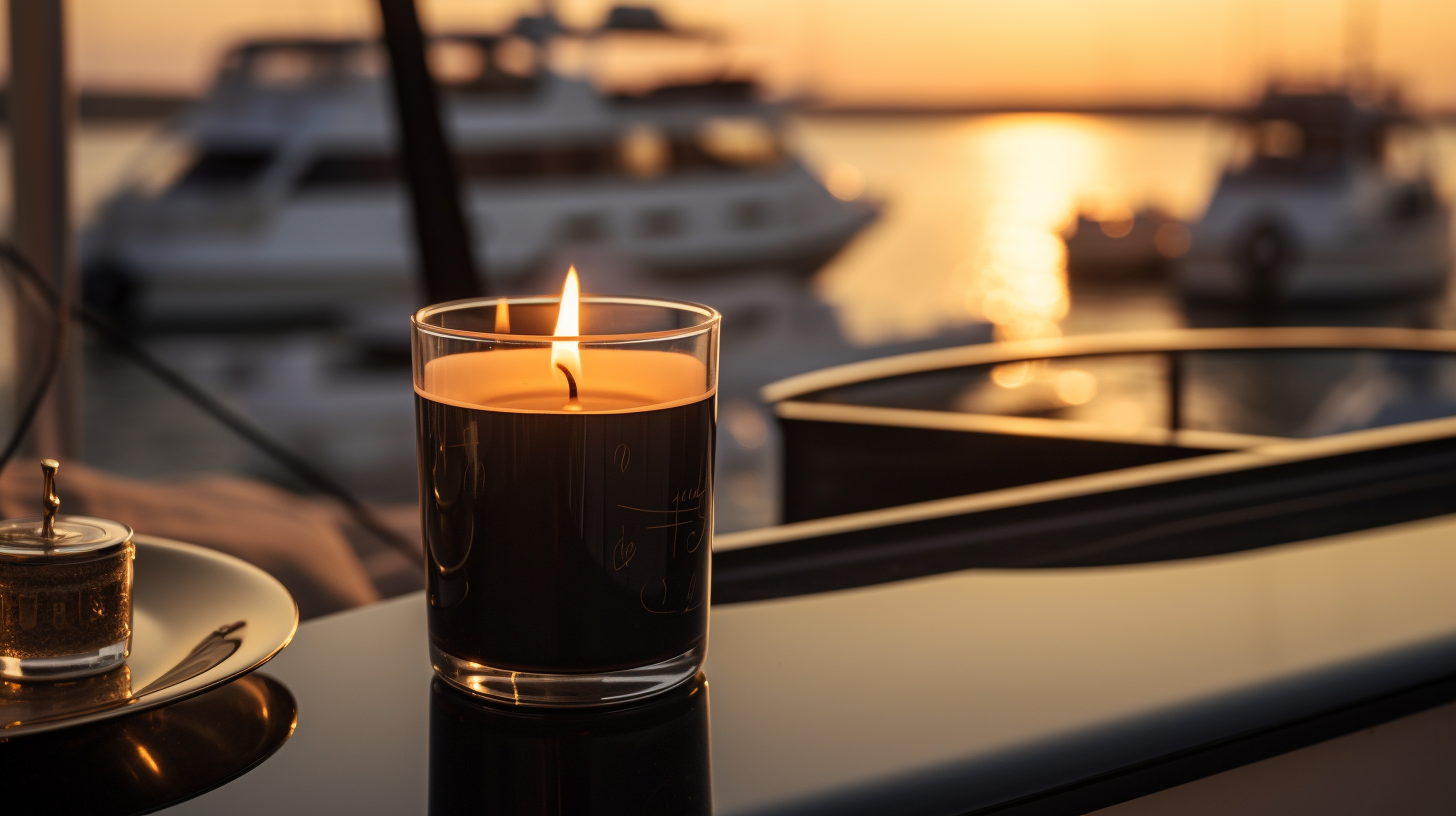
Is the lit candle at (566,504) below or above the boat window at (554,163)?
below

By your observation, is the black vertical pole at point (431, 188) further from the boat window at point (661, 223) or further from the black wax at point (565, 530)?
the boat window at point (661, 223)

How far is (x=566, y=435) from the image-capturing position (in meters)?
0.24

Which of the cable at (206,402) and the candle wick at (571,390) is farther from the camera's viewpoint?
the cable at (206,402)

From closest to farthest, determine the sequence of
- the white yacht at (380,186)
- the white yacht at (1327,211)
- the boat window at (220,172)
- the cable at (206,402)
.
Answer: the cable at (206,402) → the white yacht at (380,186) → the boat window at (220,172) → the white yacht at (1327,211)

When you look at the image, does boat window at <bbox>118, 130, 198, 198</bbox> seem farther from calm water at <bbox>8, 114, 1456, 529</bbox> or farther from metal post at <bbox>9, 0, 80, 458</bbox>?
metal post at <bbox>9, 0, 80, 458</bbox>

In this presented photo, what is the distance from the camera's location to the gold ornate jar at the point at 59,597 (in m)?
0.26

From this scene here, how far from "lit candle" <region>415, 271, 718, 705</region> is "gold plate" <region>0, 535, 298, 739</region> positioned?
0.15 ft

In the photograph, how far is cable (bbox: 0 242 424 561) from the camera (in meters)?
0.67

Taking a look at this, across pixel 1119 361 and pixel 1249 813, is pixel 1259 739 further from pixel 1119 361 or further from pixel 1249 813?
pixel 1119 361

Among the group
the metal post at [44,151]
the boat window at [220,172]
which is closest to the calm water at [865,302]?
the metal post at [44,151]

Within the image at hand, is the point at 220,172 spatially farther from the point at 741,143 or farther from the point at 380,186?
the point at 741,143

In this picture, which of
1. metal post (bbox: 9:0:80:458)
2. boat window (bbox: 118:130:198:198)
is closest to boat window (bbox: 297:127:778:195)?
boat window (bbox: 118:130:198:198)

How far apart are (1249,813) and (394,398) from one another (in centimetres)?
812

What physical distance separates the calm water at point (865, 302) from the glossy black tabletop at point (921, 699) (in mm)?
584
